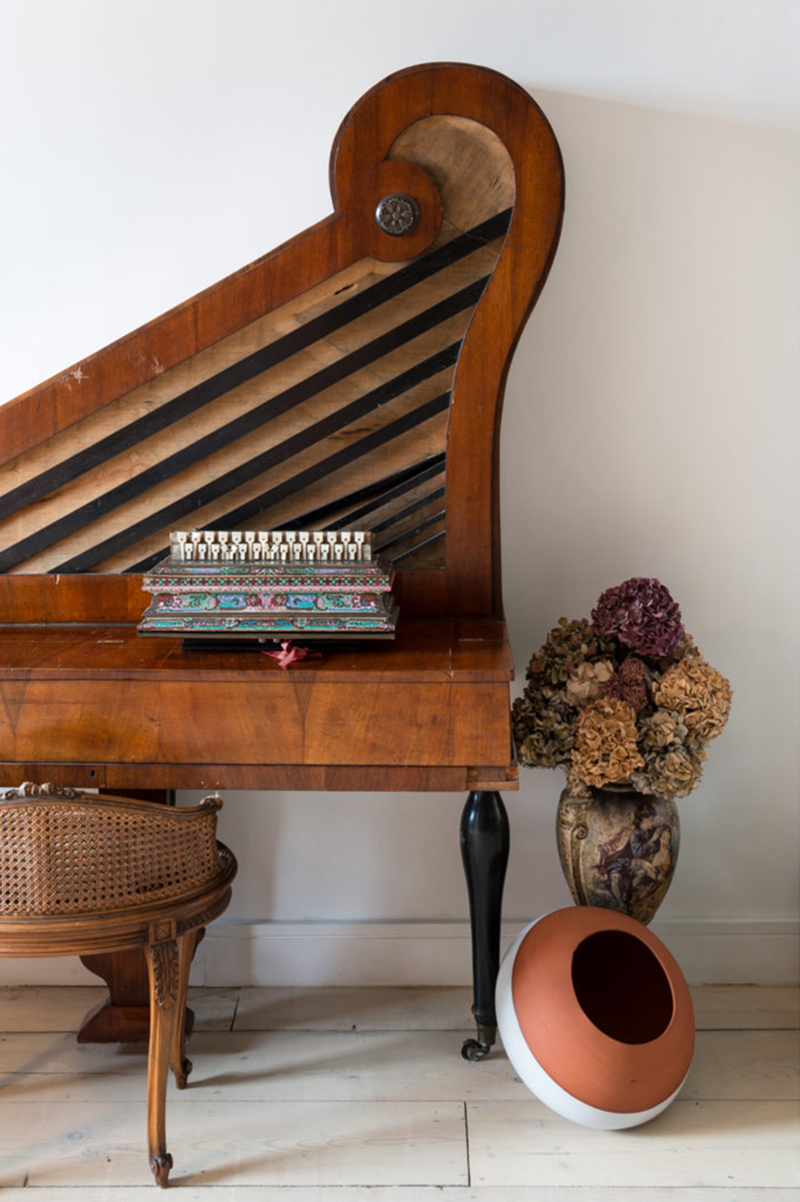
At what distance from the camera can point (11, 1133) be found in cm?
210

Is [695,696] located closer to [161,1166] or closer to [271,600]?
[271,600]

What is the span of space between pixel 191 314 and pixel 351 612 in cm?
76

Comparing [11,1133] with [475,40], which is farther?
[475,40]

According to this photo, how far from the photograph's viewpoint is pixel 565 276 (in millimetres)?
2436

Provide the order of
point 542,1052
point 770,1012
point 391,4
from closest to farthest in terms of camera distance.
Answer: point 542,1052, point 391,4, point 770,1012

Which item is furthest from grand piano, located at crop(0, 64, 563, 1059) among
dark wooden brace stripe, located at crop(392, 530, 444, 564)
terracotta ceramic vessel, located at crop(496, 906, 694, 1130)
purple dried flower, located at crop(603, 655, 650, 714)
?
purple dried flower, located at crop(603, 655, 650, 714)

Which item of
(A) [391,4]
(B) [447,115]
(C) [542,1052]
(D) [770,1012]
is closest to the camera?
(C) [542,1052]

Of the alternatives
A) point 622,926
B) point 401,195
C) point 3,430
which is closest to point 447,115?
point 401,195

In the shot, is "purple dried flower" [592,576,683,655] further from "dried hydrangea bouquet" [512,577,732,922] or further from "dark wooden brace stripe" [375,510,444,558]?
"dark wooden brace stripe" [375,510,444,558]

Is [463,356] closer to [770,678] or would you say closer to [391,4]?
[391,4]

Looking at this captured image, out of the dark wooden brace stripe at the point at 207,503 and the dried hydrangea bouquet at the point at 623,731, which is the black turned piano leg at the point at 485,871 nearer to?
the dried hydrangea bouquet at the point at 623,731

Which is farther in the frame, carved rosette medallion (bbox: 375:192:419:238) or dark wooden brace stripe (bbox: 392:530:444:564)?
dark wooden brace stripe (bbox: 392:530:444:564)

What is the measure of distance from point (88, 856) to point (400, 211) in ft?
4.60

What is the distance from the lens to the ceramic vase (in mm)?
2260
